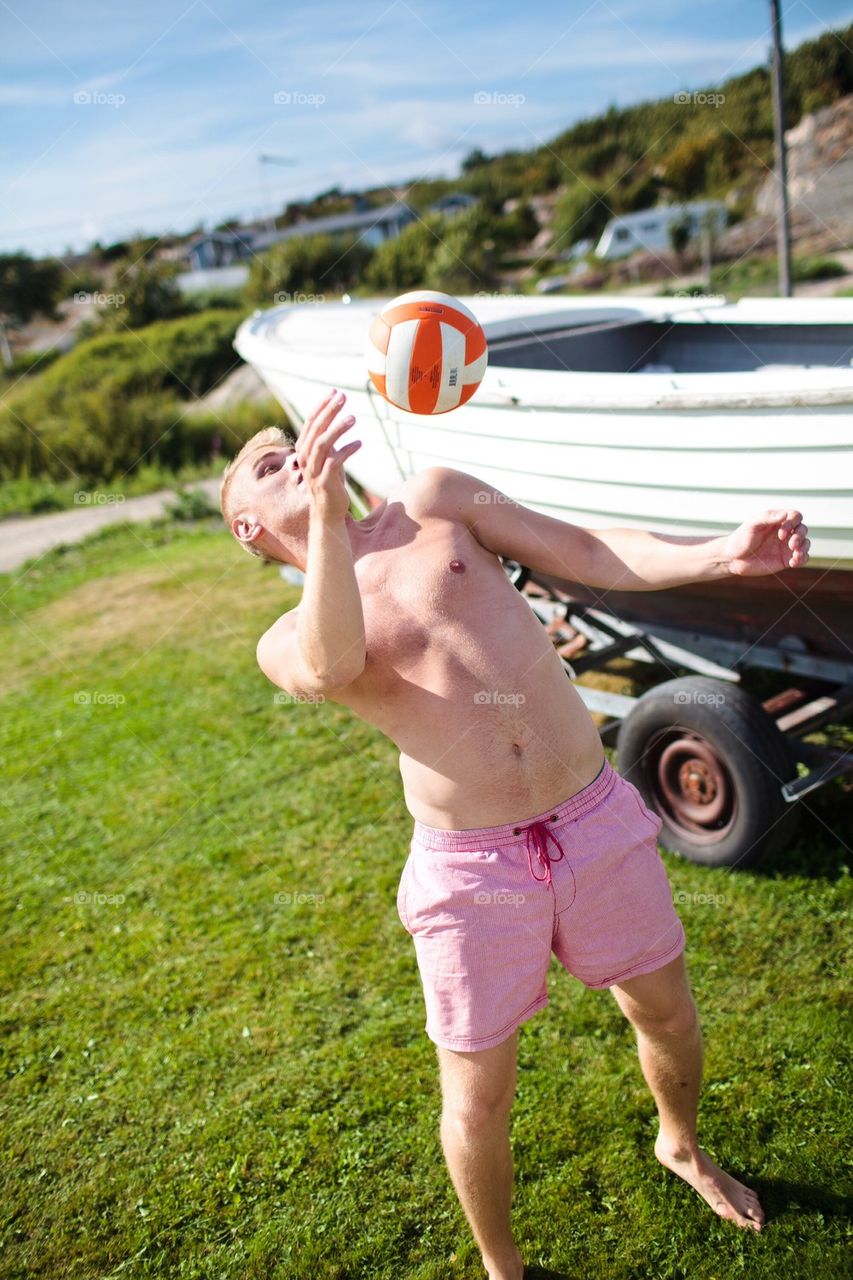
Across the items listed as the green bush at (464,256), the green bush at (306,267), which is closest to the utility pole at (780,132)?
the green bush at (464,256)

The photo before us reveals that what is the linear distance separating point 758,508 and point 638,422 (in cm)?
53

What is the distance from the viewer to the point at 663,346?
5441 millimetres

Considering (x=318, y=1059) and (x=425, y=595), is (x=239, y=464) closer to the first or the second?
(x=425, y=595)

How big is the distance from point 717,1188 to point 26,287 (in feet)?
199

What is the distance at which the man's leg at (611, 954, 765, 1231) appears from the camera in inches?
77.8

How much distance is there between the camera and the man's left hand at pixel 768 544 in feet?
5.52

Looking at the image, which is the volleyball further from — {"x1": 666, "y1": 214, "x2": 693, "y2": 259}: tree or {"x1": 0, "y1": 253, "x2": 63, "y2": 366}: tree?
{"x1": 0, "y1": 253, "x2": 63, "y2": 366}: tree

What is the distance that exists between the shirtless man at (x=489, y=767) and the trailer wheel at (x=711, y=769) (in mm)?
1316

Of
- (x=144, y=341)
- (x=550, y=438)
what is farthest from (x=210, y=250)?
(x=550, y=438)

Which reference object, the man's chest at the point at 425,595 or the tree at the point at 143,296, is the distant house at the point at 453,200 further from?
the man's chest at the point at 425,595

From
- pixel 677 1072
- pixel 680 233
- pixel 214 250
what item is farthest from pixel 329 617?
pixel 214 250

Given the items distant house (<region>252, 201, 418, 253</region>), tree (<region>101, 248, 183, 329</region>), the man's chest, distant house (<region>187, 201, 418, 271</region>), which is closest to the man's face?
the man's chest

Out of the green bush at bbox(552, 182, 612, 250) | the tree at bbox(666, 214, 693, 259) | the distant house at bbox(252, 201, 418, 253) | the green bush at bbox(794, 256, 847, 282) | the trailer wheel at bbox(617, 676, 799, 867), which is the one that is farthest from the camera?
the distant house at bbox(252, 201, 418, 253)

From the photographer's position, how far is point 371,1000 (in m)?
3.14
